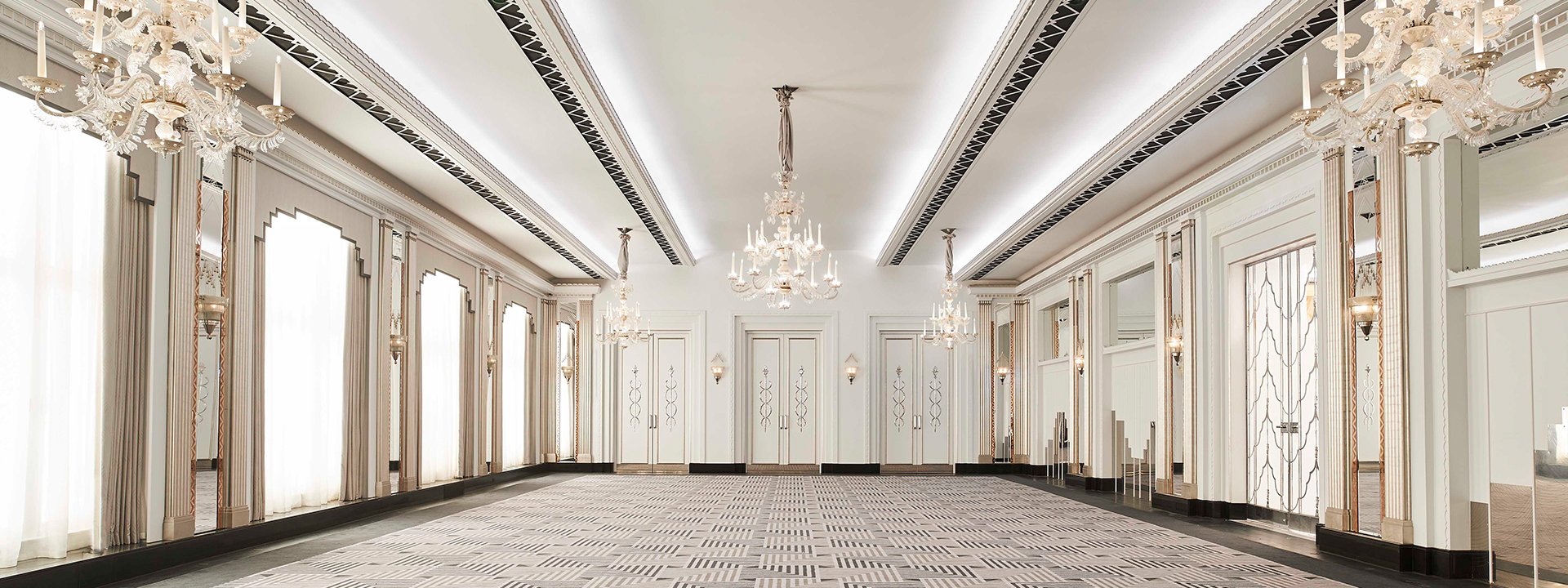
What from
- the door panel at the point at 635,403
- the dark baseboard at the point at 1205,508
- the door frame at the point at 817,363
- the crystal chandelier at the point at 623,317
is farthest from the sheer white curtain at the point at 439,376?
the dark baseboard at the point at 1205,508

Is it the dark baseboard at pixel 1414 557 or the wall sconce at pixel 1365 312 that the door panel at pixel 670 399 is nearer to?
the dark baseboard at pixel 1414 557

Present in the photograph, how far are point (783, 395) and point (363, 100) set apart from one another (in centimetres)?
1047

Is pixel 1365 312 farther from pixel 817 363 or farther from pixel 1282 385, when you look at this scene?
pixel 817 363

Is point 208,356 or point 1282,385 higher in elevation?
point 208,356

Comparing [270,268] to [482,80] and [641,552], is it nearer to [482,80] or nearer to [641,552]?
[482,80]

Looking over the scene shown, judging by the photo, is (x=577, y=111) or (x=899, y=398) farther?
(x=899, y=398)

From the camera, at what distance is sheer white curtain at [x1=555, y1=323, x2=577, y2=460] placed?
1630 cm

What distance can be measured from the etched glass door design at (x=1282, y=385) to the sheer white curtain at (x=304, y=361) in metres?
7.97

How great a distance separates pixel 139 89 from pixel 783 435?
45.3ft

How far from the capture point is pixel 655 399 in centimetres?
1652

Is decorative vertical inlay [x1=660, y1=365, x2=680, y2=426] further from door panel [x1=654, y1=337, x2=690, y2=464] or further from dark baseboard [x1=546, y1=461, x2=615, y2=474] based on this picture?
dark baseboard [x1=546, y1=461, x2=615, y2=474]

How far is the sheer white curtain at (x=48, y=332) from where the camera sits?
5.18m

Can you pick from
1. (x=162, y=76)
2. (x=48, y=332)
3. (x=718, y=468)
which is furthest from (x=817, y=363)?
(x=162, y=76)

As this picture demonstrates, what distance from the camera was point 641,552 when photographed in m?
7.02
